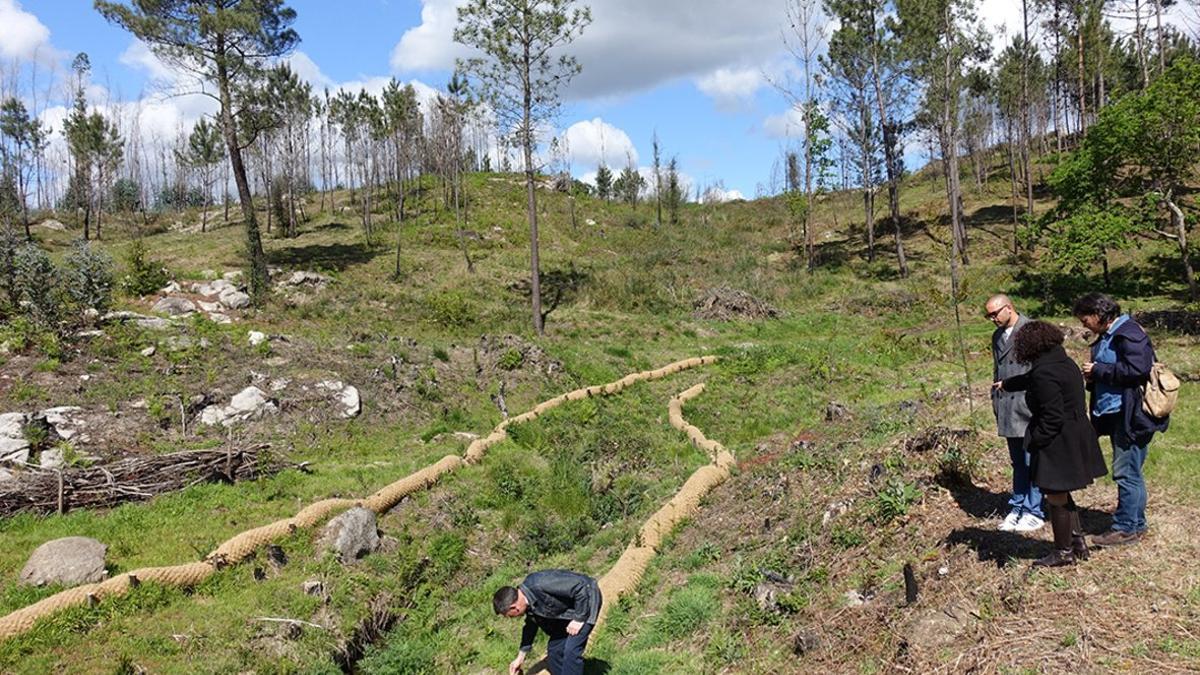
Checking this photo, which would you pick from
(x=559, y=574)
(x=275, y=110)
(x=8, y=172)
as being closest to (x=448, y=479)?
(x=559, y=574)

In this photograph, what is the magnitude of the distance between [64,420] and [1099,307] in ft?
41.2

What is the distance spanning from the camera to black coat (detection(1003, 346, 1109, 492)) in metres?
4.27

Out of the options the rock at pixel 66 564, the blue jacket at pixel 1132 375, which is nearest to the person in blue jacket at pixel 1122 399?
the blue jacket at pixel 1132 375

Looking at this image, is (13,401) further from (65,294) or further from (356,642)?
(356,642)

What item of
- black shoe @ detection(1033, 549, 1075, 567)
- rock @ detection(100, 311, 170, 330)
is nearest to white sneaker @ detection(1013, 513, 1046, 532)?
black shoe @ detection(1033, 549, 1075, 567)

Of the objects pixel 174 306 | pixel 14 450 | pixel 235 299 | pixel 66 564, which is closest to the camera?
pixel 66 564

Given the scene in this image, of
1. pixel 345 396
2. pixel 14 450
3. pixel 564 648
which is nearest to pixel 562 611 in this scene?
pixel 564 648

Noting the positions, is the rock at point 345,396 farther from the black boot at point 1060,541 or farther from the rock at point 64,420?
the black boot at point 1060,541

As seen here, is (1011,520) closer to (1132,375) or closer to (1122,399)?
(1122,399)

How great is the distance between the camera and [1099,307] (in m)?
4.74

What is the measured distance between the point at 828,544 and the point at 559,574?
8.57 feet

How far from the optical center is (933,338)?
1825cm

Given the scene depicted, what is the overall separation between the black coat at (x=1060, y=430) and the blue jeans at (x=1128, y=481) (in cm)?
53

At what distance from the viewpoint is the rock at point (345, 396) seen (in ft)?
39.6
